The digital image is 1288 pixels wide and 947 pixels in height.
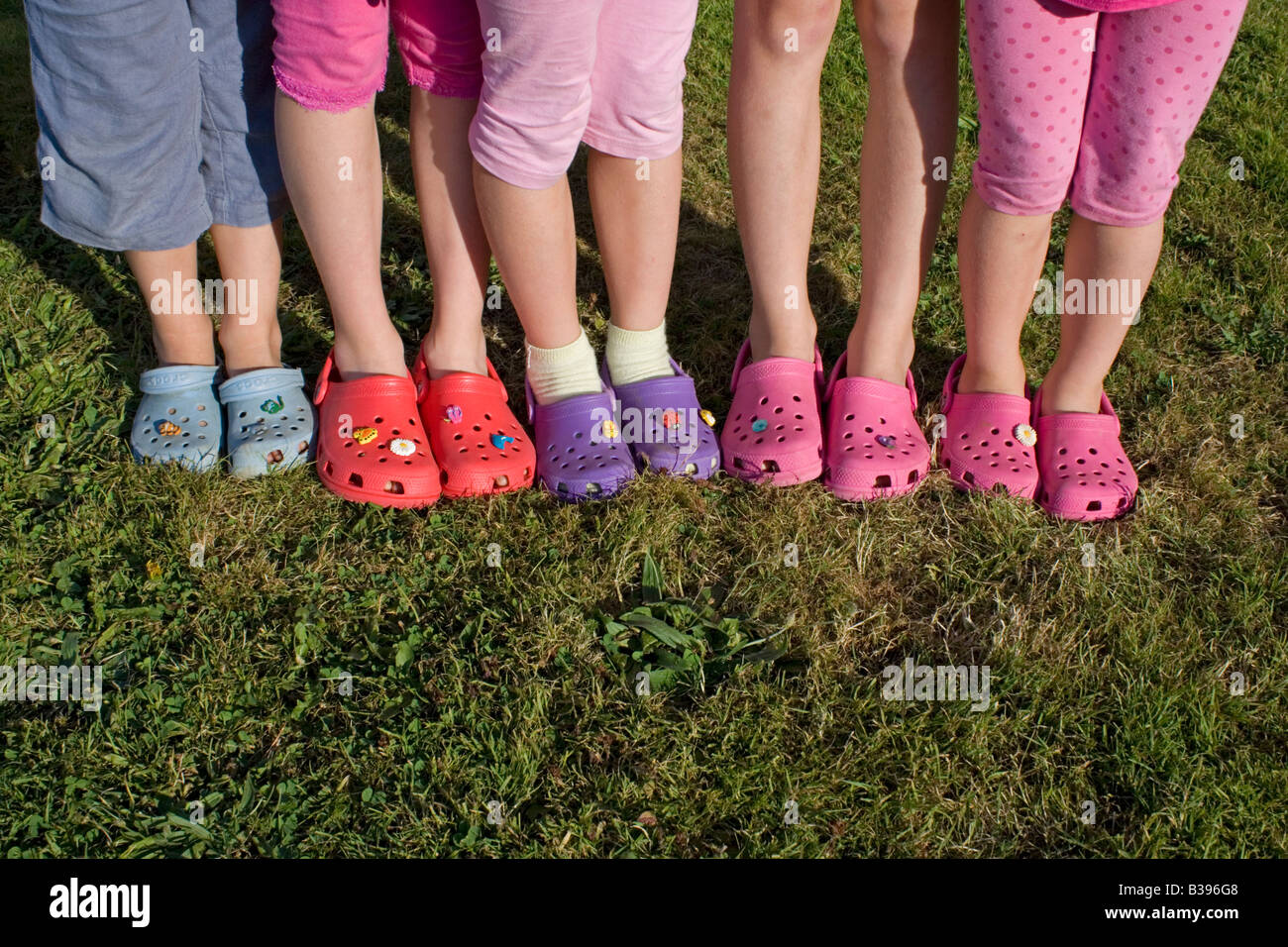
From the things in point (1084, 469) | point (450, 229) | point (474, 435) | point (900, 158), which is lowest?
point (1084, 469)

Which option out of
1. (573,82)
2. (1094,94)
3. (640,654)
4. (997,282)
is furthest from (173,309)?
(1094,94)

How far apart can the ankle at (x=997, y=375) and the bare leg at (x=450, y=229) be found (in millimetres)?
1166

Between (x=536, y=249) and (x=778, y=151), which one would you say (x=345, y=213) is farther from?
(x=778, y=151)

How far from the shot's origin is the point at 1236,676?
2148 millimetres

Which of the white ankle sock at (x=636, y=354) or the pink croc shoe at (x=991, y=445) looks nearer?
the pink croc shoe at (x=991, y=445)

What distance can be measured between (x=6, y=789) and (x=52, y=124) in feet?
4.22

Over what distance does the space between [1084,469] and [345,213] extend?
1704 mm

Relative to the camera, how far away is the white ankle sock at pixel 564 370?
258 cm

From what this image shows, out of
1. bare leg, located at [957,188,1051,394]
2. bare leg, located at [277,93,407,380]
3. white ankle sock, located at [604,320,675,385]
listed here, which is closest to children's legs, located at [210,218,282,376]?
bare leg, located at [277,93,407,380]

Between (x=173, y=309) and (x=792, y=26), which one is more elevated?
(x=792, y=26)

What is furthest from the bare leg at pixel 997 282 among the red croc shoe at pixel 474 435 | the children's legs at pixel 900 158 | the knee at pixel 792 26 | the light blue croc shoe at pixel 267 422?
the light blue croc shoe at pixel 267 422

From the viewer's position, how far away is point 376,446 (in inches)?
97.8

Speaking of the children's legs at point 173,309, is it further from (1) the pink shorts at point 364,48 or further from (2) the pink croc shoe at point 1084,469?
(2) the pink croc shoe at point 1084,469

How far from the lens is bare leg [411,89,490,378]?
2387 mm
